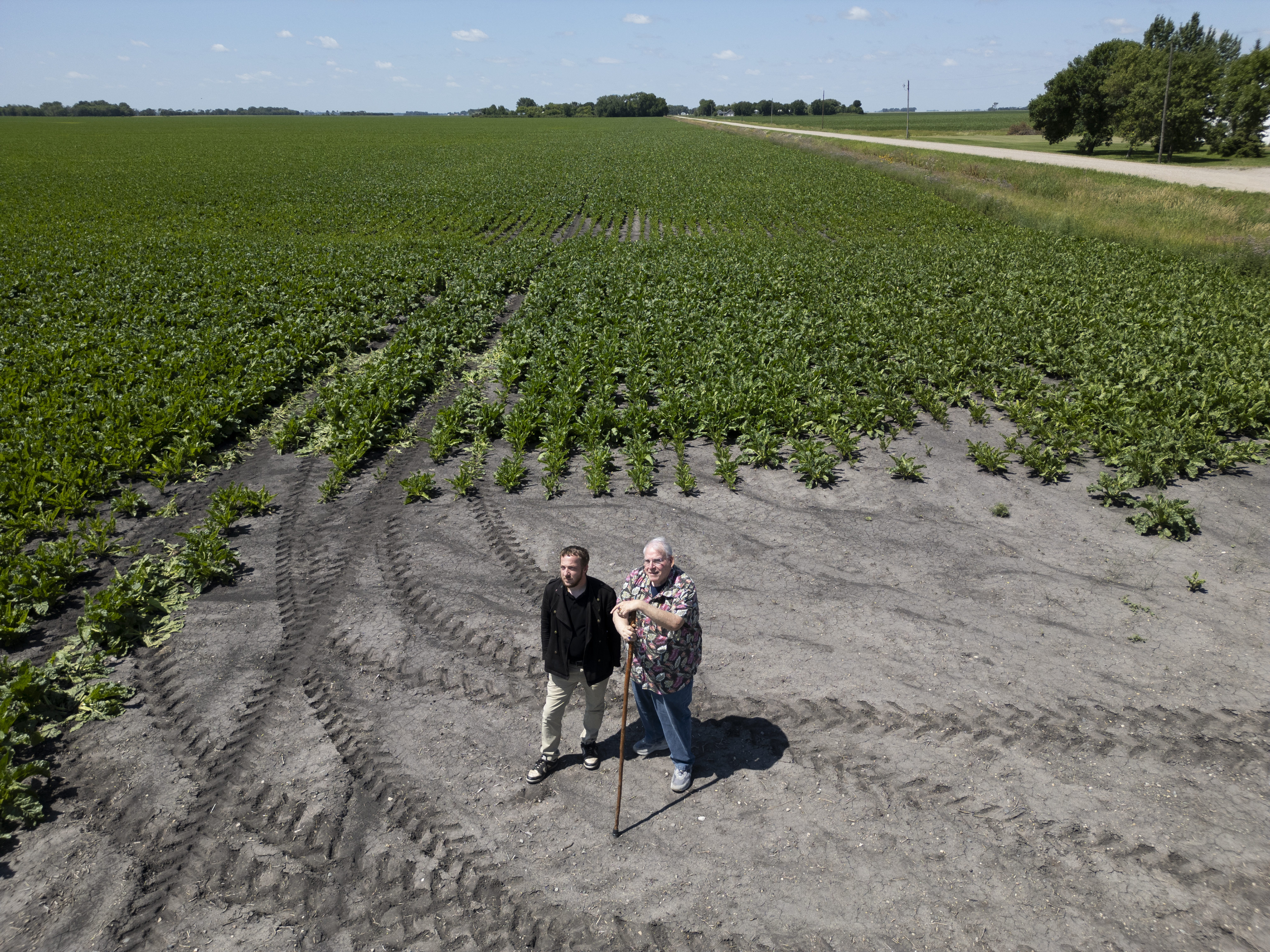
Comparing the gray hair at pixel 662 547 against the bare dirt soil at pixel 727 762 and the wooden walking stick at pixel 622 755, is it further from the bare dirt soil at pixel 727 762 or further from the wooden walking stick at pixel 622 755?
the bare dirt soil at pixel 727 762

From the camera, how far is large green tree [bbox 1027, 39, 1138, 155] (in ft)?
207

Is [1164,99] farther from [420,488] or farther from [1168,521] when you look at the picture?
[420,488]

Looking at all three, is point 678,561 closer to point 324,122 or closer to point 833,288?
point 833,288

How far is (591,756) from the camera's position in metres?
5.82

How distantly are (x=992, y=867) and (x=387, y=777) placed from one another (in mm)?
4383

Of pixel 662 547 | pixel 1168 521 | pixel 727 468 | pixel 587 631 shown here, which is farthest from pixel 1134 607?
pixel 587 631

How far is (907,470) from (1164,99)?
62904 mm

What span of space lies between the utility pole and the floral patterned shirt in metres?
61.4

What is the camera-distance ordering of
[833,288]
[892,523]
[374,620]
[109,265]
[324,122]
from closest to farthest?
[374,620], [892,523], [833,288], [109,265], [324,122]

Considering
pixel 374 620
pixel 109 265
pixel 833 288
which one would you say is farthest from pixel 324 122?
pixel 374 620

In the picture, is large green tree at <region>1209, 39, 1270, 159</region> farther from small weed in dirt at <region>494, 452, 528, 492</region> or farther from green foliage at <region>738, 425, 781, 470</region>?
small weed in dirt at <region>494, 452, 528, 492</region>

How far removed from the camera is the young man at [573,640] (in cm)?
528

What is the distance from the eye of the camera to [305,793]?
552cm

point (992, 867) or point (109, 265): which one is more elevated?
point (109, 265)
